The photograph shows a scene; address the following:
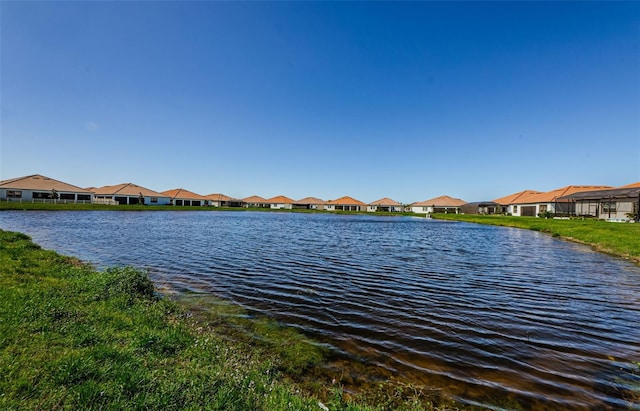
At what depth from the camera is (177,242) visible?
72.6ft

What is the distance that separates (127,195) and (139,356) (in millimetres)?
102757

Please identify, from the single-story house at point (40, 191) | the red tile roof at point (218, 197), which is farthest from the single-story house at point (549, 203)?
the single-story house at point (40, 191)

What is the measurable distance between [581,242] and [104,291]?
33.7 meters

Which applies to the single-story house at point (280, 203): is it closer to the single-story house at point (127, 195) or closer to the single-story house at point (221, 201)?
the single-story house at point (221, 201)

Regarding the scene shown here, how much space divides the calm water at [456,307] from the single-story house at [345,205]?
110546 millimetres

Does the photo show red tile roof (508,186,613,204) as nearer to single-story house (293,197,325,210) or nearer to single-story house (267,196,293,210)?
single-story house (293,197,325,210)

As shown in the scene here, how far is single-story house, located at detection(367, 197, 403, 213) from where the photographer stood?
127 meters

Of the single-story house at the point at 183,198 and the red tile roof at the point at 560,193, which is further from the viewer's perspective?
the single-story house at the point at 183,198

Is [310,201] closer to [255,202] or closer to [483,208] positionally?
[255,202]

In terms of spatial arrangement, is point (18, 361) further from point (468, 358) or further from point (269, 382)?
point (468, 358)

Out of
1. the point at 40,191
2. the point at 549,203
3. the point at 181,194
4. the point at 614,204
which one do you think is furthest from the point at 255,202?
the point at 614,204

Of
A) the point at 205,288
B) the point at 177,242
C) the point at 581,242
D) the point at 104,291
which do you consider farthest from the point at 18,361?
the point at 581,242

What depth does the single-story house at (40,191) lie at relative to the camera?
69000 mm

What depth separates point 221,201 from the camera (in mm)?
127750
